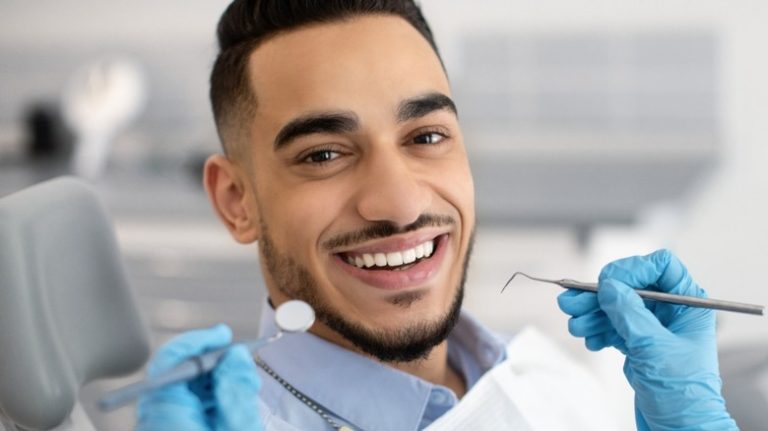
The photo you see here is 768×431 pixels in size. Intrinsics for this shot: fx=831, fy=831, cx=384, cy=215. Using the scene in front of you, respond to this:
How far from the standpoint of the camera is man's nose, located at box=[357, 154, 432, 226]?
114cm

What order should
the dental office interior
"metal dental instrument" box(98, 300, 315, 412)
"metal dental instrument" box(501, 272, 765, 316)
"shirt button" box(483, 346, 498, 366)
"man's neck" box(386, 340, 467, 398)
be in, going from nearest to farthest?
"metal dental instrument" box(98, 300, 315, 412) < "metal dental instrument" box(501, 272, 765, 316) < "man's neck" box(386, 340, 467, 398) < "shirt button" box(483, 346, 498, 366) < the dental office interior

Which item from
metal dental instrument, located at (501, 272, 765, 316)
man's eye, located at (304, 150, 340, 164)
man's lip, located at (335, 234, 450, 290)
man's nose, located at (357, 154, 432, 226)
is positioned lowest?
metal dental instrument, located at (501, 272, 765, 316)

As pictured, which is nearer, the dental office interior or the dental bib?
the dental bib

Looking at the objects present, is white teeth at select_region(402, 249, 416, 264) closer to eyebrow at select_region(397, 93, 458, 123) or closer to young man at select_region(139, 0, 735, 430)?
young man at select_region(139, 0, 735, 430)

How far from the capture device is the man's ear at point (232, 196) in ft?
4.39

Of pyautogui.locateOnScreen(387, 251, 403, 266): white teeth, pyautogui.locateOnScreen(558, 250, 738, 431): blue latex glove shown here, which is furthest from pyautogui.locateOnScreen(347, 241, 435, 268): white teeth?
pyautogui.locateOnScreen(558, 250, 738, 431): blue latex glove

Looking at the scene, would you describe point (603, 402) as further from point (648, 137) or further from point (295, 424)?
point (648, 137)

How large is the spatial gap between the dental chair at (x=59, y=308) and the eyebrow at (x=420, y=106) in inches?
19.6

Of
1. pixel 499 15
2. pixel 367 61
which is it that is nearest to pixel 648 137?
pixel 499 15

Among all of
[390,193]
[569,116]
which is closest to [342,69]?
[390,193]

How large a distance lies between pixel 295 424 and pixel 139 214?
1.93 m

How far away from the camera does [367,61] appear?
120 cm

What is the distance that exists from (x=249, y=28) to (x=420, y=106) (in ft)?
1.03

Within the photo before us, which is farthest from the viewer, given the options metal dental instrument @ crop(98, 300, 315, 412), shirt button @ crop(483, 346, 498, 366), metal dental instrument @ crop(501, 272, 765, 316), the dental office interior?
the dental office interior
